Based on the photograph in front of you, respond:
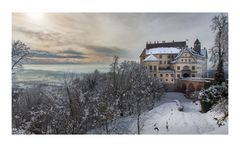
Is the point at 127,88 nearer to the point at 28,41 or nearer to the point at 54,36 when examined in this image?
the point at 54,36

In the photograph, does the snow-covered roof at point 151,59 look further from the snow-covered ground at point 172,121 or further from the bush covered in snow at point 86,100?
the snow-covered ground at point 172,121

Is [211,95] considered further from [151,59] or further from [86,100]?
[86,100]

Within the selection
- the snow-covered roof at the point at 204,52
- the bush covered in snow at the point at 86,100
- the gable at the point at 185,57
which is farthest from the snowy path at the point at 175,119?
the snow-covered roof at the point at 204,52

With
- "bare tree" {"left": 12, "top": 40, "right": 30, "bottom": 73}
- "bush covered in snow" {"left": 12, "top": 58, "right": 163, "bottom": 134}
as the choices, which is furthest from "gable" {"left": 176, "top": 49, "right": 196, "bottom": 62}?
"bare tree" {"left": 12, "top": 40, "right": 30, "bottom": 73}

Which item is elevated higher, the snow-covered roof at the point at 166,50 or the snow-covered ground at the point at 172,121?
the snow-covered roof at the point at 166,50
